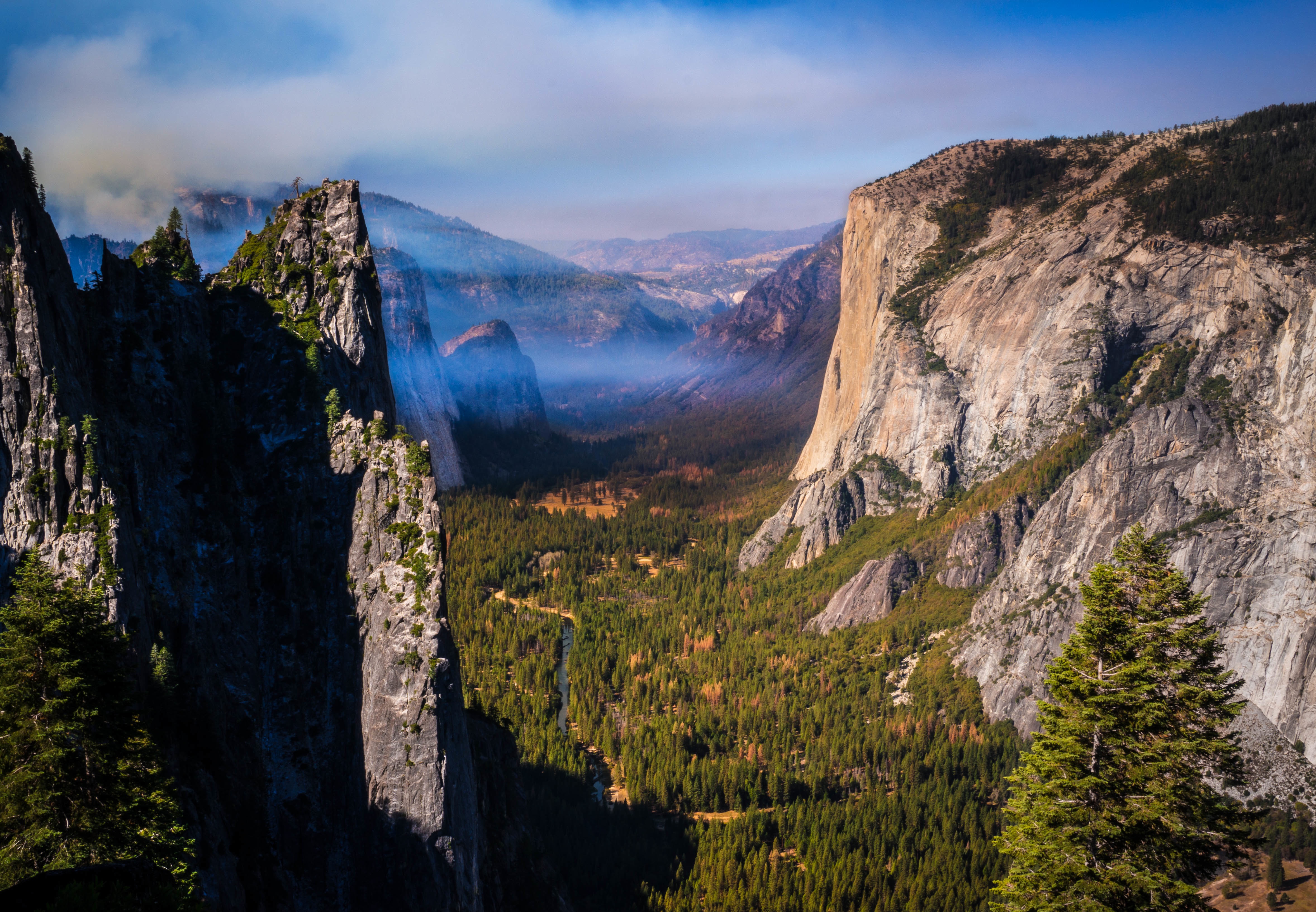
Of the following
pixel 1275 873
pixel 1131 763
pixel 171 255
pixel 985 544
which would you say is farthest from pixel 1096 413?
pixel 171 255

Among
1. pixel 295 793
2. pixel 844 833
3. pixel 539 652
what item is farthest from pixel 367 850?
pixel 539 652

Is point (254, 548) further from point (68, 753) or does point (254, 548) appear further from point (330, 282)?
point (68, 753)

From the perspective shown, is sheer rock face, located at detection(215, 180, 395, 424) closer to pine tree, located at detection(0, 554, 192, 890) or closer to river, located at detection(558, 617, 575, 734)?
pine tree, located at detection(0, 554, 192, 890)

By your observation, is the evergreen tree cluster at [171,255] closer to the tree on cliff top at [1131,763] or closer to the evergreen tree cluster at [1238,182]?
the tree on cliff top at [1131,763]

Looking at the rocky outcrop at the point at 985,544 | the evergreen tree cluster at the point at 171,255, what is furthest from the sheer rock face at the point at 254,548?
the rocky outcrop at the point at 985,544

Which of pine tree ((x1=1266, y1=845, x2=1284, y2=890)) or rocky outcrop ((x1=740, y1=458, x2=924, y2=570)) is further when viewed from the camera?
rocky outcrop ((x1=740, y1=458, x2=924, y2=570))

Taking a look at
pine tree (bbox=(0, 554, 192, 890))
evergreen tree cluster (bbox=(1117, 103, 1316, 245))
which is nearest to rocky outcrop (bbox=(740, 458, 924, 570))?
evergreen tree cluster (bbox=(1117, 103, 1316, 245))
